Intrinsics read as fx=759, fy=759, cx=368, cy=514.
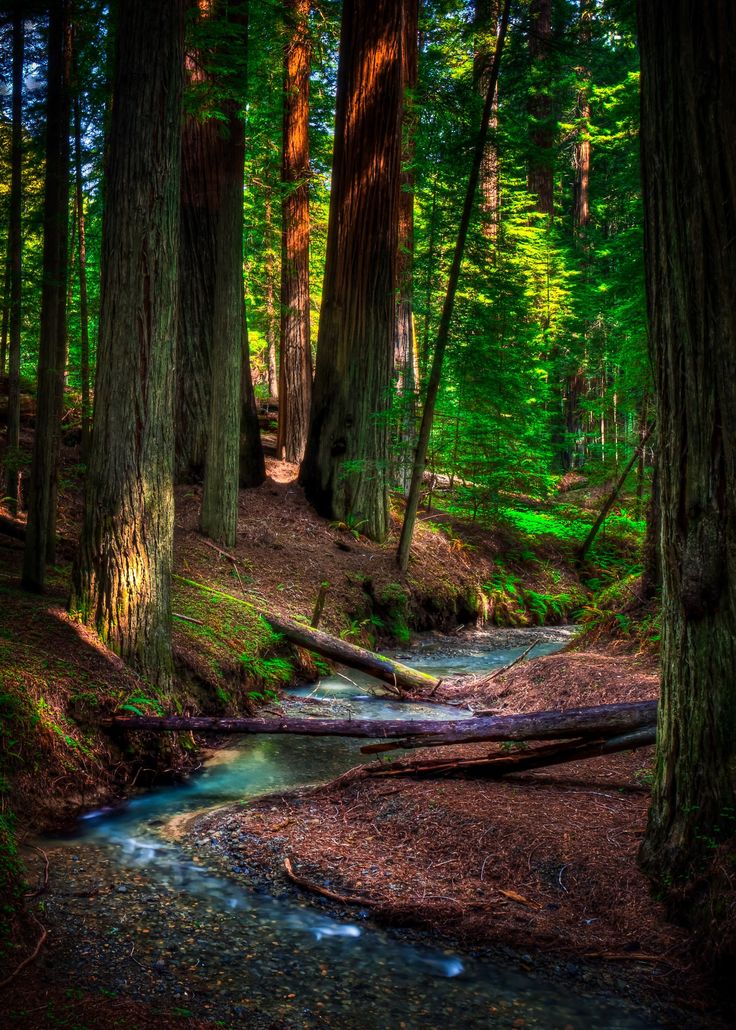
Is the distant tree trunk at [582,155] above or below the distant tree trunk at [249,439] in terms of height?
above

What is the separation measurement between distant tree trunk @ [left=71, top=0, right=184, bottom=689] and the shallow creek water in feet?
5.85

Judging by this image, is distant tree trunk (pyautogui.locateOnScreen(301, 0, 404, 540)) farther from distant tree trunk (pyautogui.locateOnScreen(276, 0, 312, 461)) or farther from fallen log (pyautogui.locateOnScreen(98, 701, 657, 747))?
fallen log (pyautogui.locateOnScreen(98, 701, 657, 747))

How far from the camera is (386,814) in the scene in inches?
186

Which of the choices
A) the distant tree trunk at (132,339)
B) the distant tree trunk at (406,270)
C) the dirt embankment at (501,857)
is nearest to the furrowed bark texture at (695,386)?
the dirt embankment at (501,857)

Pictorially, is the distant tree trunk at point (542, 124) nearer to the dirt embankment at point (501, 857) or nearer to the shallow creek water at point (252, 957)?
the dirt embankment at point (501, 857)

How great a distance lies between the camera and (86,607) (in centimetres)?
609

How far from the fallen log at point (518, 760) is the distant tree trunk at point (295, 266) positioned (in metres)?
9.93

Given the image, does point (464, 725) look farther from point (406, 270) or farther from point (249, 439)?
point (406, 270)

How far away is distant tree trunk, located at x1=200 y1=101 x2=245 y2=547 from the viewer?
9938 mm

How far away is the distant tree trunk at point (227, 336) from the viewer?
9.94 meters

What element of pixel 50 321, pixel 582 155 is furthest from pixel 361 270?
pixel 582 155

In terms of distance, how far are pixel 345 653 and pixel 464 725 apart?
135 inches

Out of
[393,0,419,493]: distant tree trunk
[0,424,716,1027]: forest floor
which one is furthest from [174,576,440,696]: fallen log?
[393,0,419,493]: distant tree trunk

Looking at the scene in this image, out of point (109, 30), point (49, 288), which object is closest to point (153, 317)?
point (49, 288)
